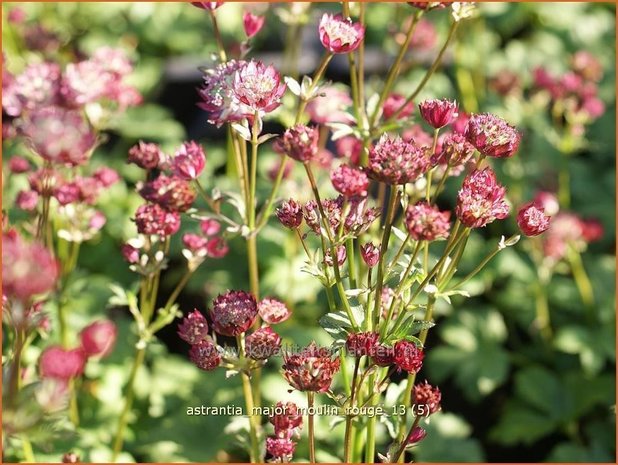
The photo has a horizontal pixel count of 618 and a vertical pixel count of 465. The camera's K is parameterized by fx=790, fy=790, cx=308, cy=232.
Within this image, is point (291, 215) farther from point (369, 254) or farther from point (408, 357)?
point (408, 357)

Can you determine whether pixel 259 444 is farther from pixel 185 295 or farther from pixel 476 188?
A: pixel 185 295

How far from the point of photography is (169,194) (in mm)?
1362

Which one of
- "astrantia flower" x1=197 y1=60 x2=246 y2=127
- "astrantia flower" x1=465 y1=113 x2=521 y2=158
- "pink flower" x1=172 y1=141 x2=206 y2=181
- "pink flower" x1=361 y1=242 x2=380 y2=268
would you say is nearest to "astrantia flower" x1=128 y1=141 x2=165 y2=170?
"pink flower" x1=172 y1=141 x2=206 y2=181

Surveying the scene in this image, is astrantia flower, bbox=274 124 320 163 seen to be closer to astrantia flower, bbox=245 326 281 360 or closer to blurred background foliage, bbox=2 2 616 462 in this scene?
astrantia flower, bbox=245 326 281 360

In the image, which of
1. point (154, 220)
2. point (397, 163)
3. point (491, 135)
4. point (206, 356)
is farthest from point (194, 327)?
point (491, 135)

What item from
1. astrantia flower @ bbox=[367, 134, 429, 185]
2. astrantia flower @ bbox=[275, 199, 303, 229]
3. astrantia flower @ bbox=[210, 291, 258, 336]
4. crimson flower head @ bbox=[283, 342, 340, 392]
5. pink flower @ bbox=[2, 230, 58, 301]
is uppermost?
astrantia flower @ bbox=[367, 134, 429, 185]

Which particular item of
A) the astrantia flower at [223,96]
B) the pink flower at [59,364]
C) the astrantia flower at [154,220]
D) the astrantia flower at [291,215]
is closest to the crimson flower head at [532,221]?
the astrantia flower at [291,215]

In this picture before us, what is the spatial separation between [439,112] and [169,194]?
48 cm

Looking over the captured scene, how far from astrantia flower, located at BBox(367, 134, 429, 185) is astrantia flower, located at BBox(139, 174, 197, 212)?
42cm

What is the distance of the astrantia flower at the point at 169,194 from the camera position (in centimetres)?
136

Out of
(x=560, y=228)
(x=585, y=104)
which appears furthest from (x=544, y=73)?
(x=560, y=228)

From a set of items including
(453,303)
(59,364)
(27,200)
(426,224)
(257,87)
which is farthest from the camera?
(453,303)

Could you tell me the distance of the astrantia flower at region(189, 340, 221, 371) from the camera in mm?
1228

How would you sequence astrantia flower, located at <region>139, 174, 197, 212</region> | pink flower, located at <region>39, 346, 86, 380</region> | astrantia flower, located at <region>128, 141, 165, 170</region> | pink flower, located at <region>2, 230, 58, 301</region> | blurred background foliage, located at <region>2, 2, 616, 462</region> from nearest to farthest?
1. pink flower, located at <region>2, 230, 58, 301</region>
2. pink flower, located at <region>39, 346, 86, 380</region>
3. astrantia flower, located at <region>139, 174, 197, 212</region>
4. astrantia flower, located at <region>128, 141, 165, 170</region>
5. blurred background foliage, located at <region>2, 2, 616, 462</region>
